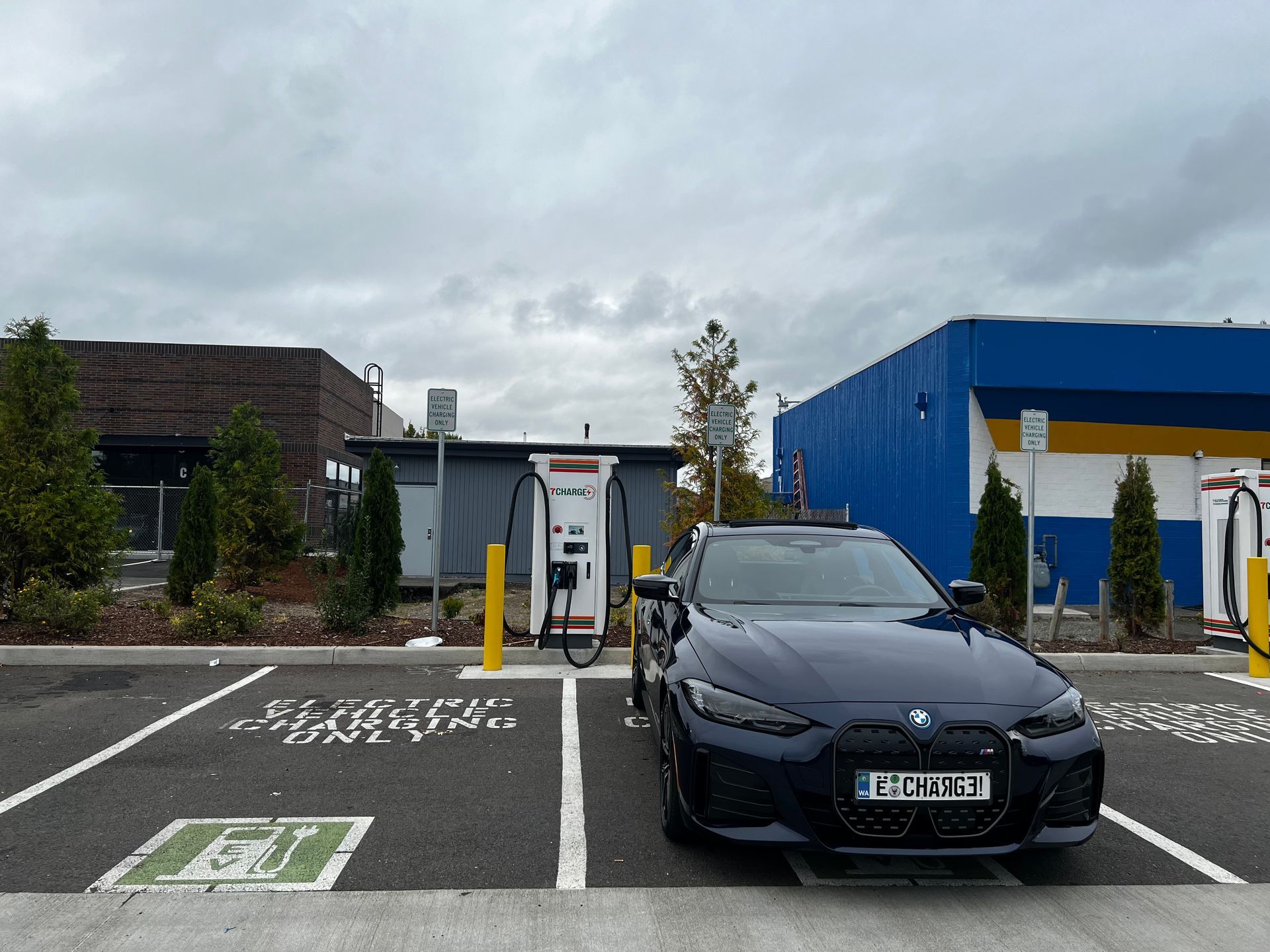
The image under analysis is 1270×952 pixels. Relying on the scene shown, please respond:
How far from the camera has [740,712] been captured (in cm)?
347

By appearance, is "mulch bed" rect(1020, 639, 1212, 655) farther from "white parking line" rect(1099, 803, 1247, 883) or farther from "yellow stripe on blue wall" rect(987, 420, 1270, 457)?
"yellow stripe on blue wall" rect(987, 420, 1270, 457)

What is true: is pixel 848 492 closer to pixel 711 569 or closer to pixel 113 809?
pixel 711 569

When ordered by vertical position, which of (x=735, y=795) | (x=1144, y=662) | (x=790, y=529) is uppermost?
(x=790, y=529)

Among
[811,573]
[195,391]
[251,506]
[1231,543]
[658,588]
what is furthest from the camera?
[195,391]

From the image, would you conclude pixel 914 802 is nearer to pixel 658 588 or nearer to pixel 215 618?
pixel 658 588

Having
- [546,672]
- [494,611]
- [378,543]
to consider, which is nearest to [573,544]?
[494,611]

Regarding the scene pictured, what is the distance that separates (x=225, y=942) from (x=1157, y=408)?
16892 mm

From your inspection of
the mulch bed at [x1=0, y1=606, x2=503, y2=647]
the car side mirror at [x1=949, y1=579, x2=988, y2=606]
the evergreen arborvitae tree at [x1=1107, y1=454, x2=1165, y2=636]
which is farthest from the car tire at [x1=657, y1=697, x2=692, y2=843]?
the evergreen arborvitae tree at [x1=1107, y1=454, x2=1165, y2=636]

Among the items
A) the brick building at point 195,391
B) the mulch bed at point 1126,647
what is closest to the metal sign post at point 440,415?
the mulch bed at point 1126,647

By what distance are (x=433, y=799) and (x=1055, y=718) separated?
310 centimetres

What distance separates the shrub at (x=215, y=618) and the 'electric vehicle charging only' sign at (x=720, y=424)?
5.50m

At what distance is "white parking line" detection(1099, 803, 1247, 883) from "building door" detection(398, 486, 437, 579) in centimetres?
1665

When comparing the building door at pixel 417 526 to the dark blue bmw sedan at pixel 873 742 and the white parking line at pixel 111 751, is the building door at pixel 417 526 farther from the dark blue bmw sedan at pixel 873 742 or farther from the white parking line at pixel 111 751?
the dark blue bmw sedan at pixel 873 742

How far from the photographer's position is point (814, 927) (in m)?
3.20
